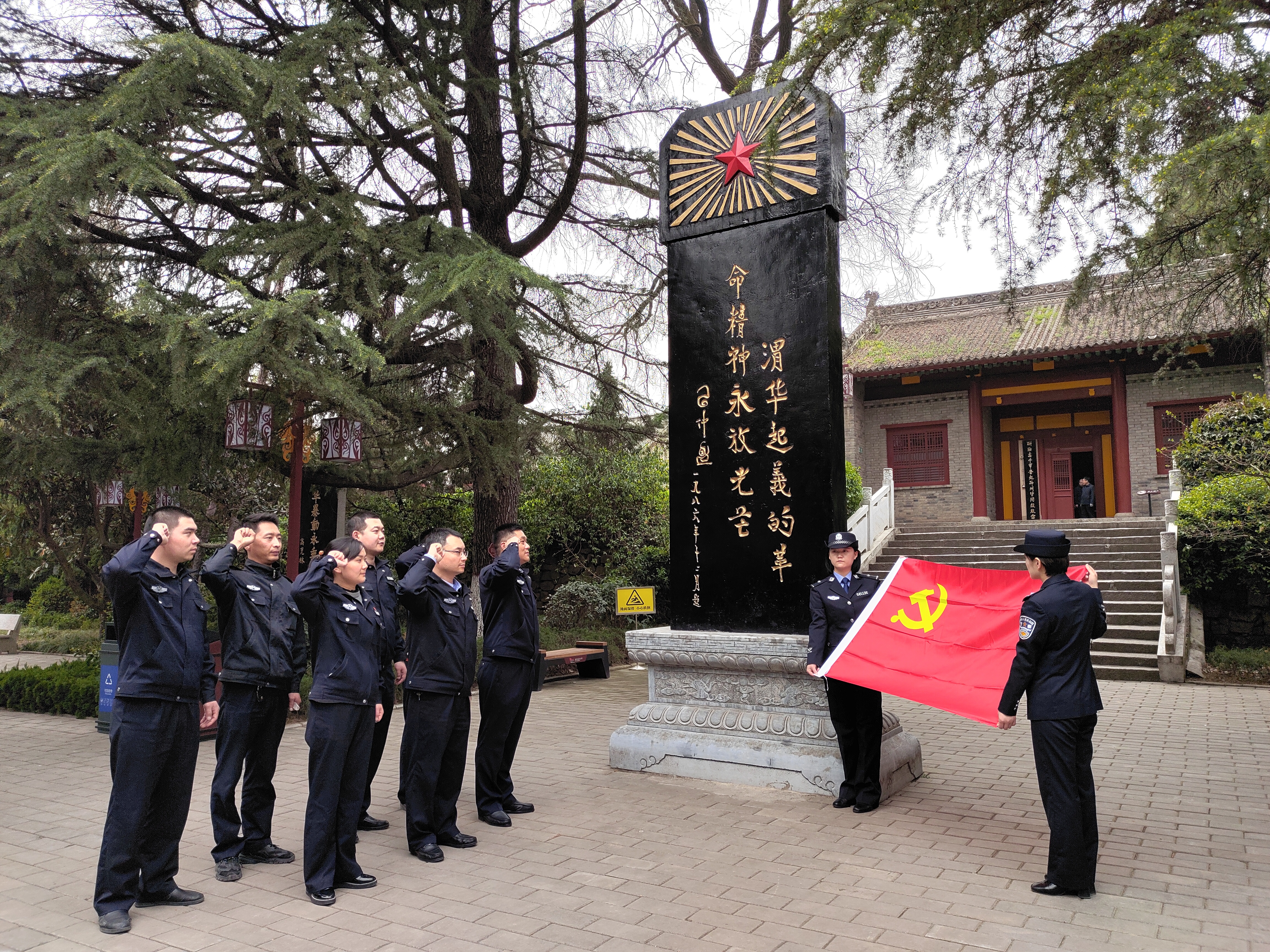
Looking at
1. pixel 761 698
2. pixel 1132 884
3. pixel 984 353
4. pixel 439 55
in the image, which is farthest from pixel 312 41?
pixel 984 353

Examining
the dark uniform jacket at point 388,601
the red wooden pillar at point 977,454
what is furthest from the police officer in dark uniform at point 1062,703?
the red wooden pillar at point 977,454

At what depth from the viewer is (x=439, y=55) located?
Result: 360 inches

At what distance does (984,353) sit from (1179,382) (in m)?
3.87

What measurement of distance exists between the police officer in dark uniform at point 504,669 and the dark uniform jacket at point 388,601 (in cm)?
51

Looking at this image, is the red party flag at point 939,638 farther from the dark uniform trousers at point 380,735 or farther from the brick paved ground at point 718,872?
the dark uniform trousers at point 380,735

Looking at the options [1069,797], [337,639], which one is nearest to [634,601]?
[337,639]

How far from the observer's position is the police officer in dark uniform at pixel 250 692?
176 inches

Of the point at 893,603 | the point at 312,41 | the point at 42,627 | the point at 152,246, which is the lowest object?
the point at 42,627

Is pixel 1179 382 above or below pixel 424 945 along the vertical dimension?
above

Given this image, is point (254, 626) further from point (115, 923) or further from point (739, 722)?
point (739, 722)

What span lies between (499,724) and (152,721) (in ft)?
6.44

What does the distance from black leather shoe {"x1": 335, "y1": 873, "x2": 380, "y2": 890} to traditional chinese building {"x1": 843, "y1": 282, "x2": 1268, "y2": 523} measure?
1633 cm

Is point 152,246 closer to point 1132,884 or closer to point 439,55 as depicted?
point 439,55

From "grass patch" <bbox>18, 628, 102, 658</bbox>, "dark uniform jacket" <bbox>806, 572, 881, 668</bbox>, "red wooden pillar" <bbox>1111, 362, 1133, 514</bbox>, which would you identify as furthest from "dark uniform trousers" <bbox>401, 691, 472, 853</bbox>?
"red wooden pillar" <bbox>1111, 362, 1133, 514</bbox>
